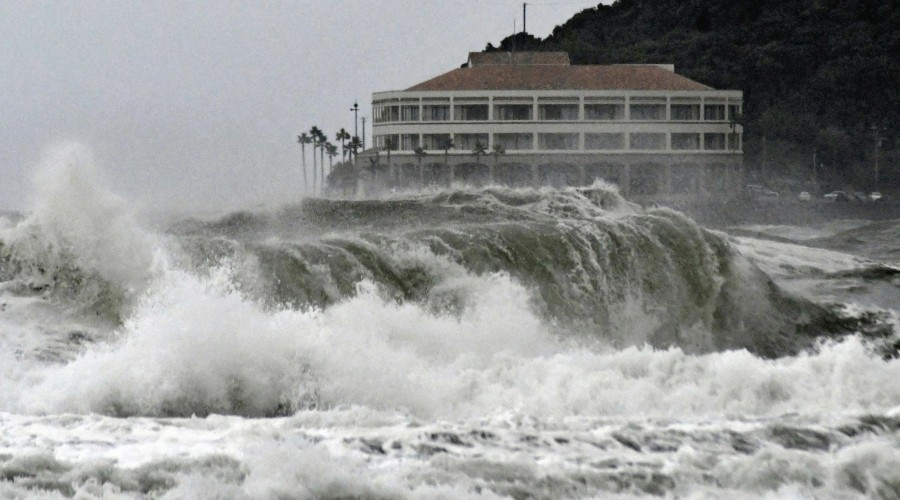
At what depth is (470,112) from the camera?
7581 centimetres

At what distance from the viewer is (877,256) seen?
41188 mm

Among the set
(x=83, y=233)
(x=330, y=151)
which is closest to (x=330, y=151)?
(x=330, y=151)

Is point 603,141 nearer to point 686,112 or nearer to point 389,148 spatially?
point 686,112

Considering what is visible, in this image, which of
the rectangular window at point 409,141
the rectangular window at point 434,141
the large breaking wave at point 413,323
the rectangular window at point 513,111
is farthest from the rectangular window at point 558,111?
the large breaking wave at point 413,323

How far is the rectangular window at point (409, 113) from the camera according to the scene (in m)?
75.8

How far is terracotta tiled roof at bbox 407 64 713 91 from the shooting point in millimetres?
75625

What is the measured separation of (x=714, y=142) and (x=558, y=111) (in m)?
10.2

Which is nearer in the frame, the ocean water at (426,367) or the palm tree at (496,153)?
the ocean water at (426,367)

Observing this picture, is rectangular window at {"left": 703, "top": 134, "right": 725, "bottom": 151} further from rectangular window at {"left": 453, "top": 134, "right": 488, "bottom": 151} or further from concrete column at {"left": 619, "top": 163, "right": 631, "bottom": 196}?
rectangular window at {"left": 453, "top": 134, "right": 488, "bottom": 151}

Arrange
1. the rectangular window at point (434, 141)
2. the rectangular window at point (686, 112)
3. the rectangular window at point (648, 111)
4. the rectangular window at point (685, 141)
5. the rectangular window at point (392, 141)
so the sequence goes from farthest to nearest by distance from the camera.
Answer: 1. the rectangular window at point (686, 112)
2. the rectangular window at point (685, 141)
3. the rectangular window at point (392, 141)
4. the rectangular window at point (648, 111)
5. the rectangular window at point (434, 141)

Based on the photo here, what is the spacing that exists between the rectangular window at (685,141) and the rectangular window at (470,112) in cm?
1109

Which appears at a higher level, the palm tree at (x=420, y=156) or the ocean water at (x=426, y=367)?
the palm tree at (x=420, y=156)

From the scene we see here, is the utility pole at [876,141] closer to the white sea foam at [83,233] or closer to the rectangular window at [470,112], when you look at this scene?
the rectangular window at [470,112]

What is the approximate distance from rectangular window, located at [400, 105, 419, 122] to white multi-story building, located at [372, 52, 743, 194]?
0.06 meters
